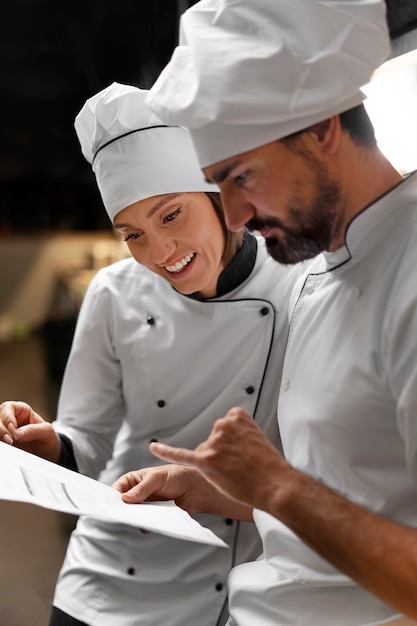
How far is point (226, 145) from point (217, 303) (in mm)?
644

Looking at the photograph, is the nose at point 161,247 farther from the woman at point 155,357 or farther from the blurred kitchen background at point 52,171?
the blurred kitchen background at point 52,171

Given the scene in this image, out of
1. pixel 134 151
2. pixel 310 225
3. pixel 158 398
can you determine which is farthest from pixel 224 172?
pixel 158 398

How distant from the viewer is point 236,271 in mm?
1657

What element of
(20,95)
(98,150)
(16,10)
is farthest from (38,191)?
(98,150)

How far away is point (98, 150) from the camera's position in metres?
1.58

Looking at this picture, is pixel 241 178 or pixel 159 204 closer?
pixel 241 178

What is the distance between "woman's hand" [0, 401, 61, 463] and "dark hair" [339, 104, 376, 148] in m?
0.94

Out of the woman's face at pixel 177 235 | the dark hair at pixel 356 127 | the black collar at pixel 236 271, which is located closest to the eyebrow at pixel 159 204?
the woman's face at pixel 177 235

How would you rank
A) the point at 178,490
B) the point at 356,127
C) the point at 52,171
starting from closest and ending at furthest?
the point at 356,127 < the point at 178,490 < the point at 52,171

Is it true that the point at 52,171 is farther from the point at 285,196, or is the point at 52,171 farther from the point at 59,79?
the point at 285,196

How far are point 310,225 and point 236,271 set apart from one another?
60 centimetres

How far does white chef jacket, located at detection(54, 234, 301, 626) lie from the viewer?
1.58 meters

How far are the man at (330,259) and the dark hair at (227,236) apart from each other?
45 centimetres

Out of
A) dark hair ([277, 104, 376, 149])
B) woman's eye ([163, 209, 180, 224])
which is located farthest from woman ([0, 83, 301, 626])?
dark hair ([277, 104, 376, 149])
